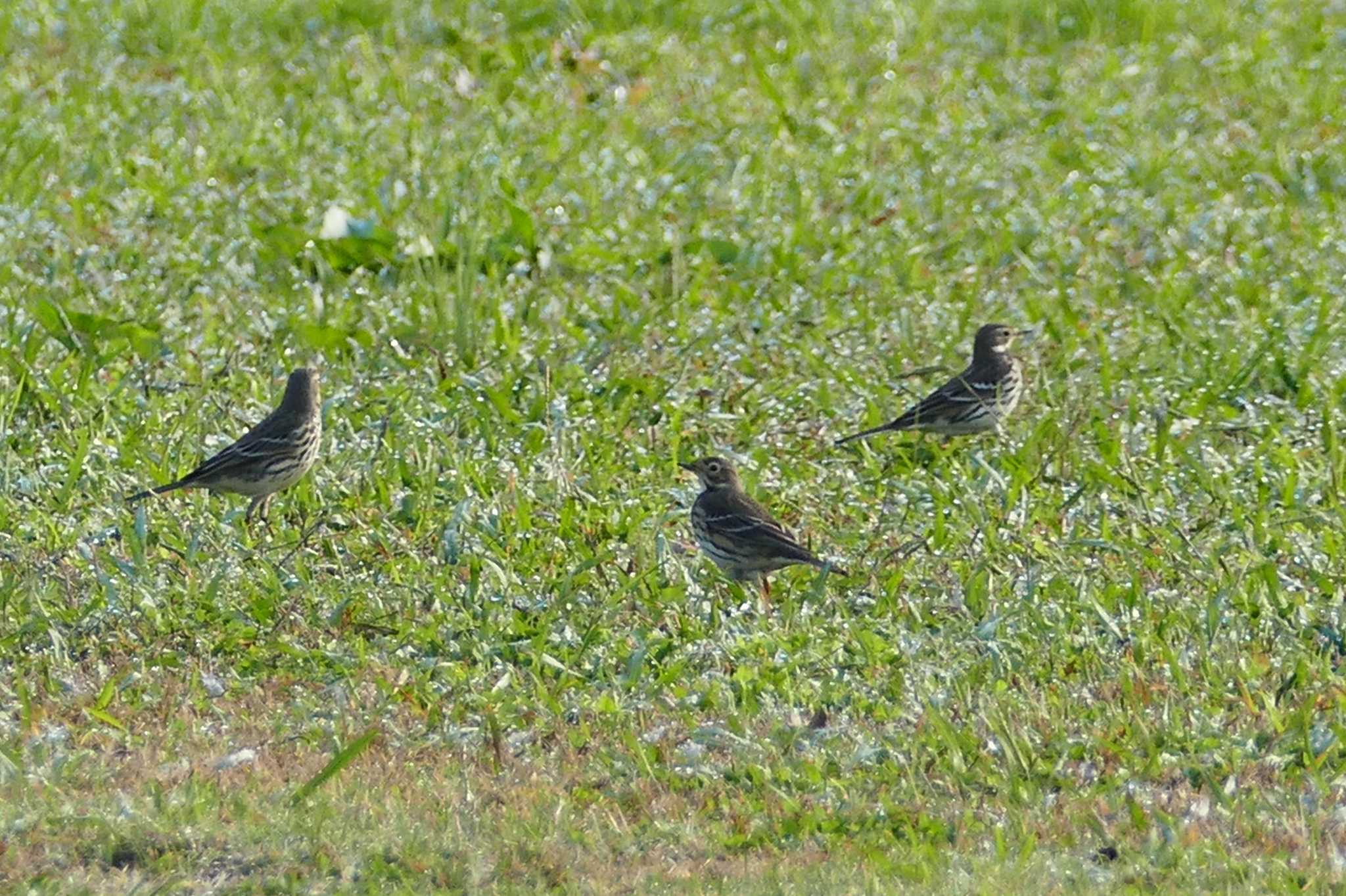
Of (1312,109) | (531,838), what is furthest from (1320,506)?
(1312,109)

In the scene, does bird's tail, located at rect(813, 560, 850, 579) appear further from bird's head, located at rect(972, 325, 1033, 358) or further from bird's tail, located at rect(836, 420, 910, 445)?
bird's head, located at rect(972, 325, 1033, 358)

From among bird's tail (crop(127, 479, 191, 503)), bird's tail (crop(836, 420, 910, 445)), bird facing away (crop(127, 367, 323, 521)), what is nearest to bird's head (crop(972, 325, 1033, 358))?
bird's tail (crop(836, 420, 910, 445))

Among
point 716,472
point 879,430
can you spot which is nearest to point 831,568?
point 716,472

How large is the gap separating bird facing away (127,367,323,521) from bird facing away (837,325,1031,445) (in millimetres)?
2226

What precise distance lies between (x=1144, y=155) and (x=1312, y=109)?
1.33 metres

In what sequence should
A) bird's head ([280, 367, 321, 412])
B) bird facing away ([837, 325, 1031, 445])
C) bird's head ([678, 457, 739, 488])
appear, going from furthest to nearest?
bird facing away ([837, 325, 1031, 445]) → bird's head ([280, 367, 321, 412]) → bird's head ([678, 457, 739, 488])

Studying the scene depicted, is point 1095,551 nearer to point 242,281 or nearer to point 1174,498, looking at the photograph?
point 1174,498

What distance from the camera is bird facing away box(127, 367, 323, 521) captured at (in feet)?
27.3

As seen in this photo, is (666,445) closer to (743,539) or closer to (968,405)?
(968,405)

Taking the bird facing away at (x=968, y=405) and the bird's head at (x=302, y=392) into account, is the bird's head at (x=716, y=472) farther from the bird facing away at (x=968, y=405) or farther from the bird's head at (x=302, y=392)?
the bird's head at (x=302, y=392)

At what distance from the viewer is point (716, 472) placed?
333 inches

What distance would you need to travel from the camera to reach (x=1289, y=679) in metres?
6.72

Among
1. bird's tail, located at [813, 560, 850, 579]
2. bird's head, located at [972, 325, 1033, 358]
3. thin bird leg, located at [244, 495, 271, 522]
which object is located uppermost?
thin bird leg, located at [244, 495, 271, 522]

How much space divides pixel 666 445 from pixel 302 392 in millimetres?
1502
